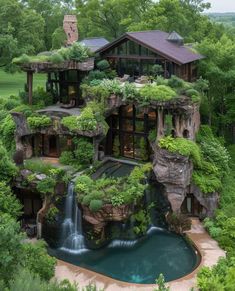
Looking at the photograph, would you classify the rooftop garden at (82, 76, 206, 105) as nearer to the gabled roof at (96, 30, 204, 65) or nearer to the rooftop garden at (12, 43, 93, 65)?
the gabled roof at (96, 30, 204, 65)

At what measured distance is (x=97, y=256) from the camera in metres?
25.6

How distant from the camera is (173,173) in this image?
28.1 meters

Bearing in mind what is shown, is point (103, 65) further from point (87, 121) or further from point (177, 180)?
point (177, 180)

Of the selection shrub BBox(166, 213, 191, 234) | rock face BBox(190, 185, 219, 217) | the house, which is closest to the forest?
rock face BBox(190, 185, 219, 217)

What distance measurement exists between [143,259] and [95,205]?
13.5 ft

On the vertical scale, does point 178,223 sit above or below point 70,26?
below

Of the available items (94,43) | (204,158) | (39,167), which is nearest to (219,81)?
(204,158)

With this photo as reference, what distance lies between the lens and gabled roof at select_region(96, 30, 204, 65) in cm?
3253

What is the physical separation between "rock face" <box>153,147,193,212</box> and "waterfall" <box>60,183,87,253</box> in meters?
5.70

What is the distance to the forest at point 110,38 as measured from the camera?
1683 centimetres

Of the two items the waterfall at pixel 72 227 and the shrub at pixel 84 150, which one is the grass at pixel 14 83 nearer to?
the shrub at pixel 84 150

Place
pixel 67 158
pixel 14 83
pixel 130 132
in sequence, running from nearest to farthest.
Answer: pixel 67 158
pixel 130 132
pixel 14 83

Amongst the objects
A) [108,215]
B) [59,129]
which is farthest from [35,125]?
[108,215]

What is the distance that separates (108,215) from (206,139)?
11.0 meters
